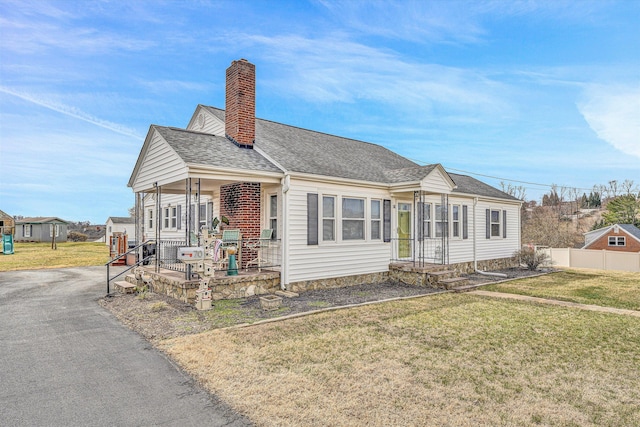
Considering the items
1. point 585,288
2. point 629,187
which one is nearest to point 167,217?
point 585,288

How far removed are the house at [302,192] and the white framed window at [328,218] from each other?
0.10 feet

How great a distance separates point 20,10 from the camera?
9.61m

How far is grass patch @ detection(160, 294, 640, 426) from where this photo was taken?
3498 millimetres

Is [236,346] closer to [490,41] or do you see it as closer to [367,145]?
[367,145]

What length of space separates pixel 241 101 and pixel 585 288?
12.7 meters

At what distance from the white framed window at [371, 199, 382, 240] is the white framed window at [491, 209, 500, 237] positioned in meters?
7.59

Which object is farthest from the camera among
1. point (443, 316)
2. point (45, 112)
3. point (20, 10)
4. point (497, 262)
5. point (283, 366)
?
point (45, 112)

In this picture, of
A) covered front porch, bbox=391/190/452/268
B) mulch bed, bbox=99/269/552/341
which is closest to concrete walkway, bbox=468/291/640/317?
mulch bed, bbox=99/269/552/341

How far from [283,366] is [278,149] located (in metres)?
7.87

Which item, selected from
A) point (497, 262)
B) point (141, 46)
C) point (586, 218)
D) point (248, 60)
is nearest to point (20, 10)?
point (141, 46)

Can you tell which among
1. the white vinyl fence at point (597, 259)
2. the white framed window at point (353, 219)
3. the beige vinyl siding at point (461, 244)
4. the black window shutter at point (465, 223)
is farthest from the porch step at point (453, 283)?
the white vinyl fence at point (597, 259)

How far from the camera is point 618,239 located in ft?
102

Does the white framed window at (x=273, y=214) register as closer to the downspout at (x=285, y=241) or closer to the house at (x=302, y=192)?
the house at (x=302, y=192)

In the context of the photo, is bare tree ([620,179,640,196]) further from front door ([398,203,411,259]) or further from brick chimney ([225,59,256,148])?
brick chimney ([225,59,256,148])
